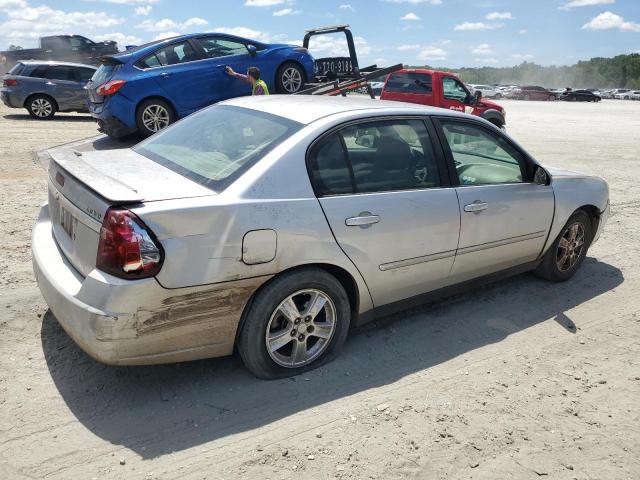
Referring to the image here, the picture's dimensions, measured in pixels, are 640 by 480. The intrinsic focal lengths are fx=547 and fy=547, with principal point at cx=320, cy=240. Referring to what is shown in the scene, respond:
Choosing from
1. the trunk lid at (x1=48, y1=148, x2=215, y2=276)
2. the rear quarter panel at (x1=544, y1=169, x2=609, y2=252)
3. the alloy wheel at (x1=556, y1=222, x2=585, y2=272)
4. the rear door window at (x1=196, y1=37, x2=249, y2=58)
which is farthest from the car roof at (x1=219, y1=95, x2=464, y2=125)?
the rear door window at (x1=196, y1=37, x2=249, y2=58)

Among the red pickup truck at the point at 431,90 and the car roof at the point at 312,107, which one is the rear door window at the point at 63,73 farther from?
the car roof at the point at 312,107

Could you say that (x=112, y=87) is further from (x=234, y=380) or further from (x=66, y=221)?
(x=234, y=380)

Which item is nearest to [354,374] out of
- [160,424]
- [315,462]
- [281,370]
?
[281,370]

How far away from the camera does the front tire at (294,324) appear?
9.84 ft

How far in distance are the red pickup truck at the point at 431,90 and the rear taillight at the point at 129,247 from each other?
10620mm

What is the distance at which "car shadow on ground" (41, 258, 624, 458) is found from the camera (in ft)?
9.16

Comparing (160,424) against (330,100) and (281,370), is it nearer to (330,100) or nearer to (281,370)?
(281,370)

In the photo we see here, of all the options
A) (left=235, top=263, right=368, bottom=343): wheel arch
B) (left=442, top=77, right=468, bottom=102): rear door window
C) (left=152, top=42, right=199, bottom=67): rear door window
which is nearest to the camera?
(left=235, top=263, right=368, bottom=343): wheel arch

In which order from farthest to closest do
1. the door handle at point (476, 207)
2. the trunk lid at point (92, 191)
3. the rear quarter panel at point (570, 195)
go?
the rear quarter panel at point (570, 195), the door handle at point (476, 207), the trunk lid at point (92, 191)

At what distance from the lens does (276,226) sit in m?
2.93

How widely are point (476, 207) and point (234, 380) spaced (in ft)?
6.64

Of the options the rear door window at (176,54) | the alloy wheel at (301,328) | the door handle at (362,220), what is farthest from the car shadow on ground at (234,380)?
the rear door window at (176,54)

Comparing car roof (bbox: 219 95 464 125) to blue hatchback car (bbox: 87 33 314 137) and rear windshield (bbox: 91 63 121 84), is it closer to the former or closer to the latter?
blue hatchback car (bbox: 87 33 314 137)

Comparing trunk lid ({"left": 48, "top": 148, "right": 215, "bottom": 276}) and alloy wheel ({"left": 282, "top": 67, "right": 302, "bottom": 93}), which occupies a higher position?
alloy wheel ({"left": 282, "top": 67, "right": 302, "bottom": 93})
